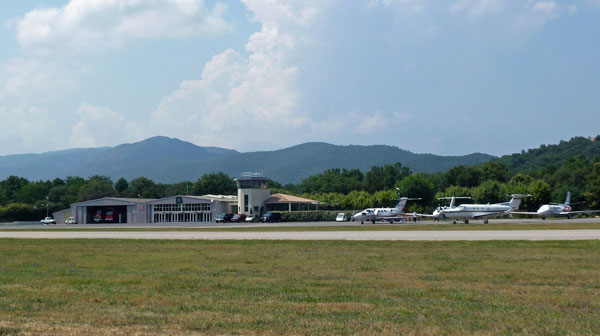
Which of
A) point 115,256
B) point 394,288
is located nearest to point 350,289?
point 394,288

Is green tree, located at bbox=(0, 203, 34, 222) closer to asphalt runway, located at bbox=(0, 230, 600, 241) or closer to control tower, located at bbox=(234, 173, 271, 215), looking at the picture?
control tower, located at bbox=(234, 173, 271, 215)

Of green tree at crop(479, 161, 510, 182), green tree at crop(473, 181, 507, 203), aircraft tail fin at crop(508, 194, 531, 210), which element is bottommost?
aircraft tail fin at crop(508, 194, 531, 210)

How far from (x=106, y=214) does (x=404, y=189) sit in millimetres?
64662

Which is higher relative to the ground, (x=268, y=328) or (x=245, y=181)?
(x=245, y=181)

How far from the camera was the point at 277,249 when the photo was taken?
29.0 meters

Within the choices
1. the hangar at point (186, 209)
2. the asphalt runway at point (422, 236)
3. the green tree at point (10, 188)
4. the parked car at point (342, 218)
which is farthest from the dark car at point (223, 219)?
the green tree at point (10, 188)

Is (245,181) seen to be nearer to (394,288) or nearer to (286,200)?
(286,200)

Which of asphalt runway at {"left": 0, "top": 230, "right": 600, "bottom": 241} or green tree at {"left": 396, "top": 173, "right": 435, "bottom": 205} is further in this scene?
green tree at {"left": 396, "top": 173, "right": 435, "bottom": 205}

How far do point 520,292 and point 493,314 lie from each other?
3.12 meters

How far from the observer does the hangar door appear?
375 feet

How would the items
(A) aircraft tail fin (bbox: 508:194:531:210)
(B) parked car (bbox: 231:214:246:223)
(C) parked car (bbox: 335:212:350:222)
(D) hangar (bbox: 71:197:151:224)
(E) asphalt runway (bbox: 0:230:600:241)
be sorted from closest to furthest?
1. (E) asphalt runway (bbox: 0:230:600:241)
2. (A) aircraft tail fin (bbox: 508:194:531:210)
3. (C) parked car (bbox: 335:212:350:222)
4. (B) parked car (bbox: 231:214:246:223)
5. (D) hangar (bbox: 71:197:151:224)

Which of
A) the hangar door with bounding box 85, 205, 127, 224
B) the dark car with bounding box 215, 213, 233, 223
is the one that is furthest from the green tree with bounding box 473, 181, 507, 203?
the hangar door with bounding box 85, 205, 127, 224

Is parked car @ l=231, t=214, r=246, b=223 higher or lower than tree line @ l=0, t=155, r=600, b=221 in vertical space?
lower

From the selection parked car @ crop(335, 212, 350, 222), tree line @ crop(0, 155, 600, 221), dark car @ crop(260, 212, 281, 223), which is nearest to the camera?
parked car @ crop(335, 212, 350, 222)
